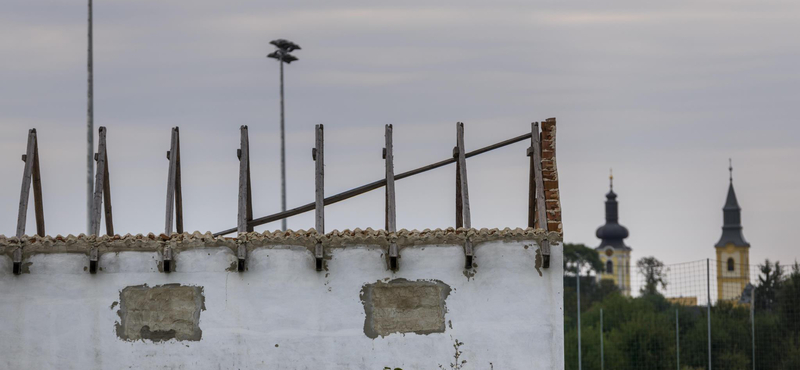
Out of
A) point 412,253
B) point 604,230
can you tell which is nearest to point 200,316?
point 412,253

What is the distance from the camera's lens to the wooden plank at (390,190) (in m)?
16.1

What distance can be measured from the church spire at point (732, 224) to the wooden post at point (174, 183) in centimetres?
11685


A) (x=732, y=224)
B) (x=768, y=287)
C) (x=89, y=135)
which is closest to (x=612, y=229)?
(x=732, y=224)

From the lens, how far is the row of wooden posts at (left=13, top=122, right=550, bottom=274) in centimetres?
1523

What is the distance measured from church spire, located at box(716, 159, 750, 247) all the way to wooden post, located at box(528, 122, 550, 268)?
116 metres

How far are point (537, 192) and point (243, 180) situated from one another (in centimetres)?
403

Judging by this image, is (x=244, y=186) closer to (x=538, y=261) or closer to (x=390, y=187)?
(x=390, y=187)

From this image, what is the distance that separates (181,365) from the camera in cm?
1523

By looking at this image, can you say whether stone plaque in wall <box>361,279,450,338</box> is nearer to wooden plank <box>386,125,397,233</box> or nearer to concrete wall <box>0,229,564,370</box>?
concrete wall <box>0,229,564,370</box>

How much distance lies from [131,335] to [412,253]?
145 inches

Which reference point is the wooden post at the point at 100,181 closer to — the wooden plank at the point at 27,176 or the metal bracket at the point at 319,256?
the wooden plank at the point at 27,176

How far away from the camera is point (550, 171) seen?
16.2m

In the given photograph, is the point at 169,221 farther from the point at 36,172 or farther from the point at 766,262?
the point at 766,262

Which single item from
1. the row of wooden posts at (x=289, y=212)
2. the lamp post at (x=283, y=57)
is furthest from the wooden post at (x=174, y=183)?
the lamp post at (x=283, y=57)
